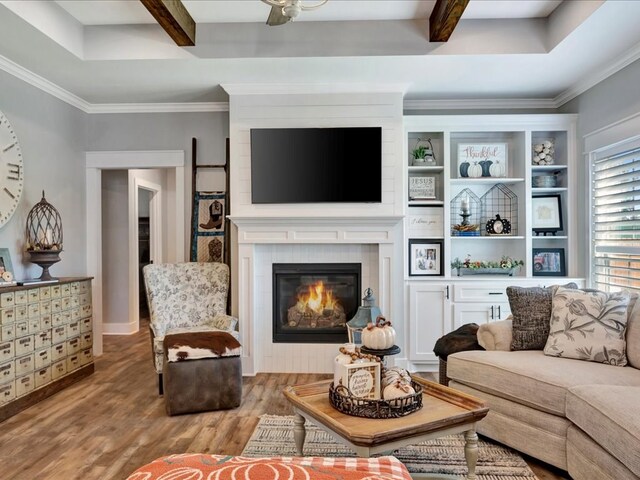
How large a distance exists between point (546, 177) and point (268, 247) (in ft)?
8.98

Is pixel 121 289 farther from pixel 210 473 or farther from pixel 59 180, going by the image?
pixel 210 473

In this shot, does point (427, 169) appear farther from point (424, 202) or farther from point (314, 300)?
point (314, 300)

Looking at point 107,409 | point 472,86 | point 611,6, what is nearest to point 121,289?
point 107,409

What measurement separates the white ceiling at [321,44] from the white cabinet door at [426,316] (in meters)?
1.86

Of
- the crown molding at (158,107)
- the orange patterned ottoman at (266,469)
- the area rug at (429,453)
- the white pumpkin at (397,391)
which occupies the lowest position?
the area rug at (429,453)

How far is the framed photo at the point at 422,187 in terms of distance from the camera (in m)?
4.49

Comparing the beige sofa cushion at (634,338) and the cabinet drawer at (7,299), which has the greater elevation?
the cabinet drawer at (7,299)

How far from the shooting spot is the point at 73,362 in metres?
3.96

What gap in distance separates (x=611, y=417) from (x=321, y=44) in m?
2.96

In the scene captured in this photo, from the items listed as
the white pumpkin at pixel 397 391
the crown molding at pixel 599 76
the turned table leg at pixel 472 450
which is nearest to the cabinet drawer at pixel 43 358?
the white pumpkin at pixel 397 391

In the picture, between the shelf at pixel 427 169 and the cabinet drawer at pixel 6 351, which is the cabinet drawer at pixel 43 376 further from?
the shelf at pixel 427 169

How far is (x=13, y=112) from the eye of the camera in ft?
12.2

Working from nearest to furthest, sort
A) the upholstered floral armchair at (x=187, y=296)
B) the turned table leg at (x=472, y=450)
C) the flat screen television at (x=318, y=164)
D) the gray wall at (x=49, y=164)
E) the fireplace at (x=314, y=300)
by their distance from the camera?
1. the turned table leg at (x=472, y=450)
2. the gray wall at (x=49, y=164)
3. the upholstered floral armchair at (x=187, y=296)
4. the flat screen television at (x=318, y=164)
5. the fireplace at (x=314, y=300)

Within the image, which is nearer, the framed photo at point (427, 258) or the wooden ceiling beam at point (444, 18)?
the wooden ceiling beam at point (444, 18)
